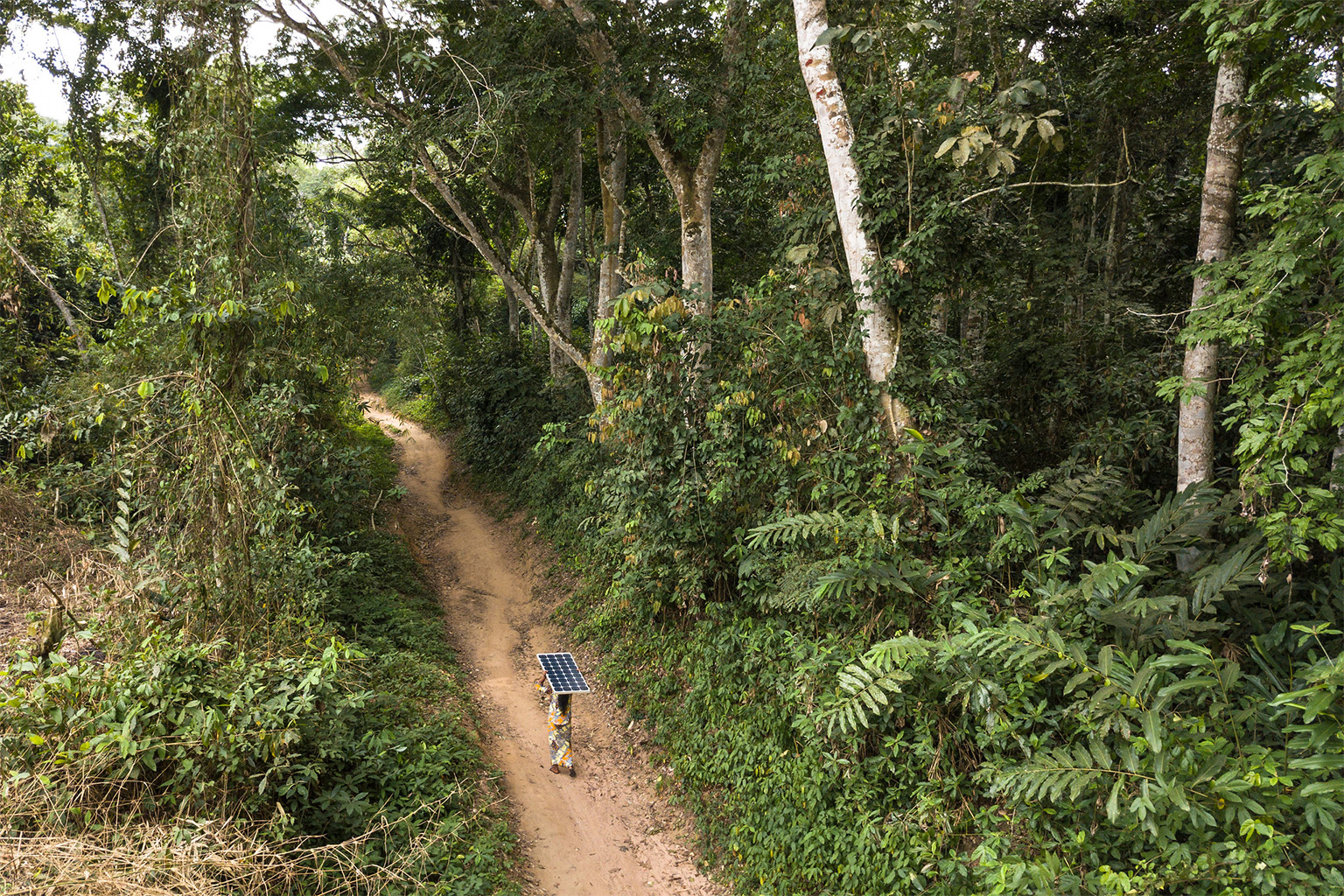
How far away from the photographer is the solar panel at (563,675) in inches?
301

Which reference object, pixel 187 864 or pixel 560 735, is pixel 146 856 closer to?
pixel 187 864

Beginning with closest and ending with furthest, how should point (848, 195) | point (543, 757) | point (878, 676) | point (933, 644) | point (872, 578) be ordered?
1. point (933, 644)
2. point (878, 676)
3. point (872, 578)
4. point (848, 195)
5. point (543, 757)

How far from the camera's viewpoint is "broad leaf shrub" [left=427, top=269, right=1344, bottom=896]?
3896 millimetres

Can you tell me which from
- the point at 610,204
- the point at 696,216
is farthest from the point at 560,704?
the point at 610,204

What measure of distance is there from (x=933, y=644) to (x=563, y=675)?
4.63m

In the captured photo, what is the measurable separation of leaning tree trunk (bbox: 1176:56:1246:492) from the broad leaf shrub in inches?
23.6

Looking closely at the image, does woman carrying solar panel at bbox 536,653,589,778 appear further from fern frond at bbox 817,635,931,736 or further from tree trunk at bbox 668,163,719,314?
tree trunk at bbox 668,163,719,314

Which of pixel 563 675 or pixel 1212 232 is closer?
pixel 1212 232

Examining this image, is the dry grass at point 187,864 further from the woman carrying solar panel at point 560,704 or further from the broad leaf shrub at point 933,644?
the broad leaf shrub at point 933,644

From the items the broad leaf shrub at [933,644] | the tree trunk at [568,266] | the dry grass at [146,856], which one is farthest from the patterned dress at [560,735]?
the tree trunk at [568,266]

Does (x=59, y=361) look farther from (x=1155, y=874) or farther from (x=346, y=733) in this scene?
(x=1155, y=874)

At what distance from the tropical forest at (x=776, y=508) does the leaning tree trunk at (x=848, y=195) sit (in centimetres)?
4

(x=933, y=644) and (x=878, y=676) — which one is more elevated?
(x=933, y=644)

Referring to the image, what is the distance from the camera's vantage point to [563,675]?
7852mm
